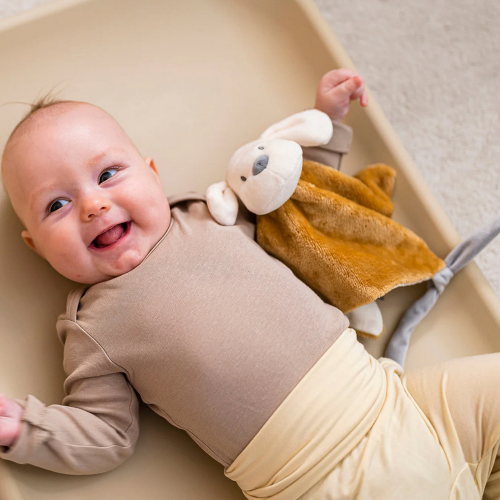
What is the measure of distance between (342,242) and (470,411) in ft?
0.97

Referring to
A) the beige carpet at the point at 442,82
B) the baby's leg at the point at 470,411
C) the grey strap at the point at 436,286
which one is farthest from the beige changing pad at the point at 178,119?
the beige carpet at the point at 442,82

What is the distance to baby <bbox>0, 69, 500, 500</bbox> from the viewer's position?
0.74 m

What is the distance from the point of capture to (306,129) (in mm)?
867

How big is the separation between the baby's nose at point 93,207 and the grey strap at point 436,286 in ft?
1.59

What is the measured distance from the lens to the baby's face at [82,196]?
2.51ft

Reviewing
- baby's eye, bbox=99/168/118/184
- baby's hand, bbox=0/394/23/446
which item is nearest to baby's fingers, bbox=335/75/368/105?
baby's eye, bbox=99/168/118/184

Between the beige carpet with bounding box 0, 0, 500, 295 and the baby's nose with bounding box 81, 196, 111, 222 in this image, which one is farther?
the beige carpet with bounding box 0, 0, 500, 295

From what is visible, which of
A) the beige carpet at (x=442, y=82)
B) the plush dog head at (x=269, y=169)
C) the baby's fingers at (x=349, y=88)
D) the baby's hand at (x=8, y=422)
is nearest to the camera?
the baby's hand at (x=8, y=422)

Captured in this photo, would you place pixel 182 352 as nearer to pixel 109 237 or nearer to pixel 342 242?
pixel 109 237

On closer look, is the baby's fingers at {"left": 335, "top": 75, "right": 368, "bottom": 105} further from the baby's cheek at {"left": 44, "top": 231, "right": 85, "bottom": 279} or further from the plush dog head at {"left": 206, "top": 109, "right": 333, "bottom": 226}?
the baby's cheek at {"left": 44, "top": 231, "right": 85, "bottom": 279}

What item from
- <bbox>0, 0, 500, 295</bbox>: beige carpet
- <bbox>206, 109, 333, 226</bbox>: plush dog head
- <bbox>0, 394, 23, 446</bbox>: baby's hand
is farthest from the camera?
<bbox>0, 0, 500, 295</bbox>: beige carpet

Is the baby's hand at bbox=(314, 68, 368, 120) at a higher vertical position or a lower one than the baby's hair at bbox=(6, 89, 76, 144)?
lower

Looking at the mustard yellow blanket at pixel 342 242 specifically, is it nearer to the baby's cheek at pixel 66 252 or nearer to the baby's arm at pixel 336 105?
the baby's arm at pixel 336 105

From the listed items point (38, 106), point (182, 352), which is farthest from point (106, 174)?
point (182, 352)
